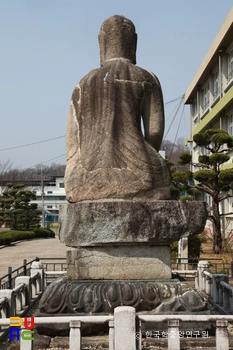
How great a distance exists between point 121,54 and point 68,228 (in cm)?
269

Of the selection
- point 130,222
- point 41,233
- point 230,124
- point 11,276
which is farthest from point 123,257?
point 41,233

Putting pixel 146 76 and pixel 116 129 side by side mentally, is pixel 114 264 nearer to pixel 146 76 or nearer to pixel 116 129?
pixel 116 129

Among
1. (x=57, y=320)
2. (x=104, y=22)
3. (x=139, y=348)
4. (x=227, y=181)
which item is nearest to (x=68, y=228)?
(x=57, y=320)

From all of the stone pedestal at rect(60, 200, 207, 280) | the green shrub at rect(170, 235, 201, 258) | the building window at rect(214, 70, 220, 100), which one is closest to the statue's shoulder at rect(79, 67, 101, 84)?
the stone pedestal at rect(60, 200, 207, 280)

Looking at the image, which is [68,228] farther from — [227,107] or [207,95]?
[207,95]

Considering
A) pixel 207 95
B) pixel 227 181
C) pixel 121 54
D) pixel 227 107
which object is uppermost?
pixel 207 95

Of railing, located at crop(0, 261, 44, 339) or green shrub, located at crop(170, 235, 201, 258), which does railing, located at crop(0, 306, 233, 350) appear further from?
green shrub, located at crop(170, 235, 201, 258)

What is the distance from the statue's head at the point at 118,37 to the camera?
6.29 m

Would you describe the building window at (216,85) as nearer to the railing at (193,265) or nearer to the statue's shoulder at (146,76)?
the railing at (193,265)

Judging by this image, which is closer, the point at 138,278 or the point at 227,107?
the point at 138,278

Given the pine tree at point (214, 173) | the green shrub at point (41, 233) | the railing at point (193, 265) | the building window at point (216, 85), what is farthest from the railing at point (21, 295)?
the green shrub at point (41, 233)

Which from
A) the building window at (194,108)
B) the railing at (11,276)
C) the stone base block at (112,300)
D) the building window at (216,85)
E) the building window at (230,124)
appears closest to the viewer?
the stone base block at (112,300)

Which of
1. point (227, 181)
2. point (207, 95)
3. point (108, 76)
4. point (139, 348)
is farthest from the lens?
point (207, 95)

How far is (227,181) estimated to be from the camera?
17125 mm
